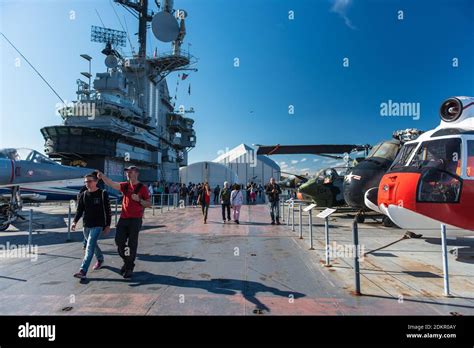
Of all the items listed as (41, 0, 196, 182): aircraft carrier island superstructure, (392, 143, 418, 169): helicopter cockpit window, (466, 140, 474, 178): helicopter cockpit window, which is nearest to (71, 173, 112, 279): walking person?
(392, 143, 418, 169): helicopter cockpit window

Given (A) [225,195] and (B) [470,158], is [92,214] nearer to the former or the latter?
(B) [470,158]

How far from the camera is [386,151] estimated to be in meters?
10.9

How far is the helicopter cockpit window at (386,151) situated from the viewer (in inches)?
423

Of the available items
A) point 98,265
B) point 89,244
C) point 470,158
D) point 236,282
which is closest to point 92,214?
point 89,244

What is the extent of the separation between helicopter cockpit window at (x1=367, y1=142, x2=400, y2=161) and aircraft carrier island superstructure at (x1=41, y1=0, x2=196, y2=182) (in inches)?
812

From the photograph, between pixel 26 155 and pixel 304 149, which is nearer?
pixel 26 155

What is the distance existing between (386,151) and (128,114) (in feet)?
114

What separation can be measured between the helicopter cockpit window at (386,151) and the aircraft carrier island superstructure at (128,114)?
20622 mm

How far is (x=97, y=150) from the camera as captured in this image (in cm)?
3375

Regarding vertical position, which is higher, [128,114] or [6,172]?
[128,114]

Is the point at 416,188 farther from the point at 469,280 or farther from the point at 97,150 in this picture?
the point at 97,150

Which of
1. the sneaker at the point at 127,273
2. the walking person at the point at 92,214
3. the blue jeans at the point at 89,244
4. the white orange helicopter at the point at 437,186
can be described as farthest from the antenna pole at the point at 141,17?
the white orange helicopter at the point at 437,186

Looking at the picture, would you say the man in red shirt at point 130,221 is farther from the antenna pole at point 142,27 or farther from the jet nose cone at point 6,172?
the antenna pole at point 142,27
